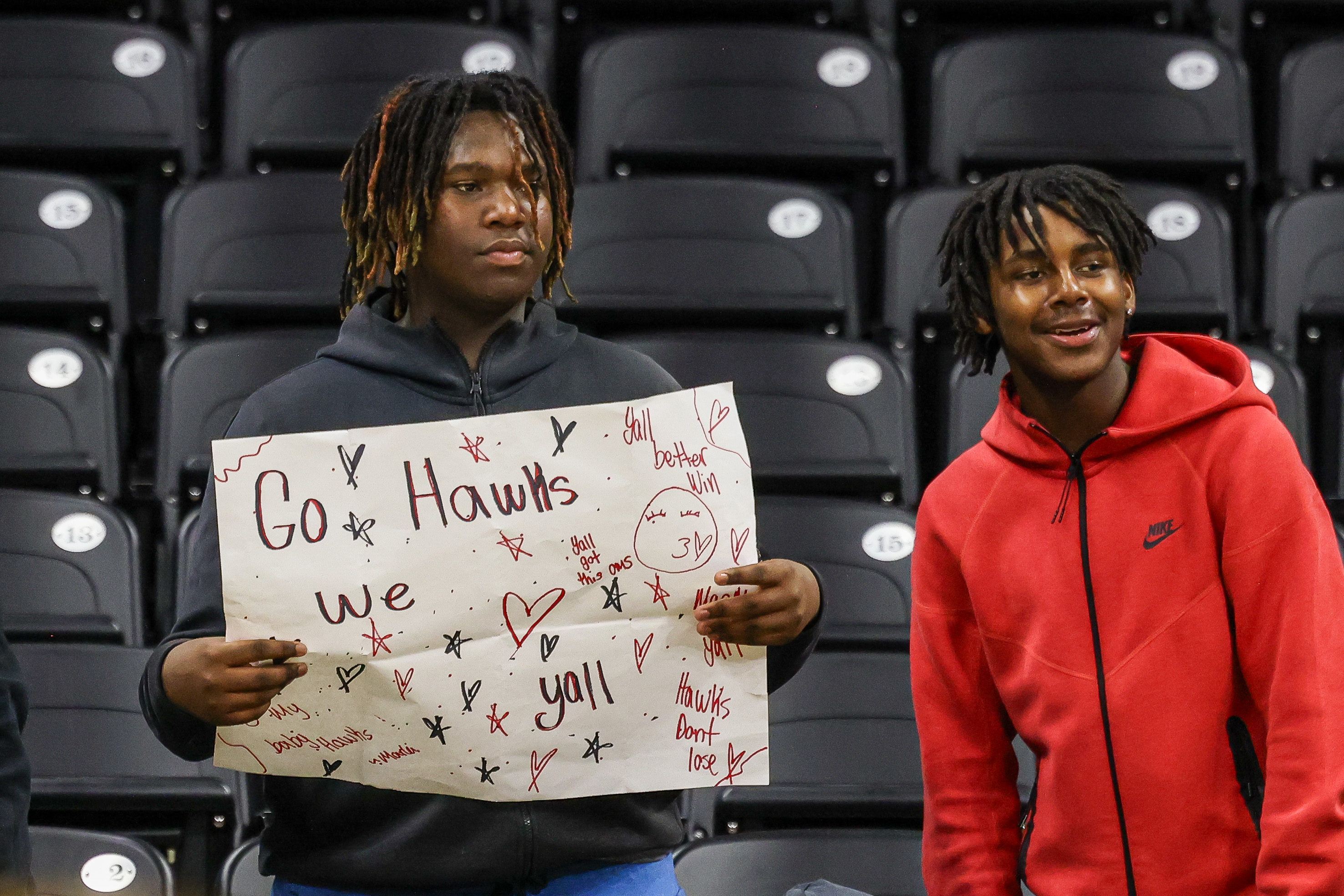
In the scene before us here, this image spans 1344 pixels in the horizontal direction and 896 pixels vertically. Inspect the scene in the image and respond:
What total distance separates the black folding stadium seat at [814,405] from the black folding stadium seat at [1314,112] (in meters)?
1.23

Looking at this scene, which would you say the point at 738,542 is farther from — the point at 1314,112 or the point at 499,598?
Result: the point at 1314,112

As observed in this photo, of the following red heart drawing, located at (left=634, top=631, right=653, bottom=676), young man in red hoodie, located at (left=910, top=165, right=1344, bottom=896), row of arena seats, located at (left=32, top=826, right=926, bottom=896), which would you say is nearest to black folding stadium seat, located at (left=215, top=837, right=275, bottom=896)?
row of arena seats, located at (left=32, top=826, right=926, bottom=896)

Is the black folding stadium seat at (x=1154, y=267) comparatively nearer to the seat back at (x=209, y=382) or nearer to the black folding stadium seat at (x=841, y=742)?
the black folding stadium seat at (x=841, y=742)

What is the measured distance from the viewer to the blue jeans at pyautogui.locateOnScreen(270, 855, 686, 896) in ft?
5.14

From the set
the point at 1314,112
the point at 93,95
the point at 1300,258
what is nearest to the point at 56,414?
the point at 93,95

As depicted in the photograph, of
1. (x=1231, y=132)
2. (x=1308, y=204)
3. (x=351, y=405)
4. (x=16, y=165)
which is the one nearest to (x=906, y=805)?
(x=351, y=405)

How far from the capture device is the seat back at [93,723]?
8.06 ft

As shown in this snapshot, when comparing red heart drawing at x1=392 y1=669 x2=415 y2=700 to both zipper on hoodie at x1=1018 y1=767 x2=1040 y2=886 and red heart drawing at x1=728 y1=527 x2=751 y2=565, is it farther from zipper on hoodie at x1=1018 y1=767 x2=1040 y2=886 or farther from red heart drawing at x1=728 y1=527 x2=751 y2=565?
zipper on hoodie at x1=1018 y1=767 x2=1040 y2=886

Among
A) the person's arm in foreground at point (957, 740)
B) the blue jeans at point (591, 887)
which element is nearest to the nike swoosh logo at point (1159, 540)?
the person's arm in foreground at point (957, 740)

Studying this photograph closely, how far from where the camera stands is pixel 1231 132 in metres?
3.67

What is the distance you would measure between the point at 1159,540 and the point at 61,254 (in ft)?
7.76

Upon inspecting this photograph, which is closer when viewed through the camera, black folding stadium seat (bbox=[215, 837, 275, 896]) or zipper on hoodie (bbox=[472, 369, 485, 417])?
zipper on hoodie (bbox=[472, 369, 485, 417])

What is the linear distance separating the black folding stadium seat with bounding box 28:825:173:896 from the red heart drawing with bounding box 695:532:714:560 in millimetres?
920

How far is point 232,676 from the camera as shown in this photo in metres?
1.48
